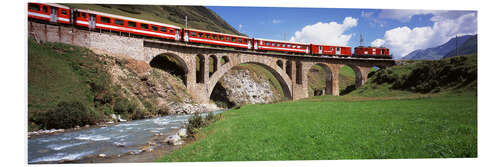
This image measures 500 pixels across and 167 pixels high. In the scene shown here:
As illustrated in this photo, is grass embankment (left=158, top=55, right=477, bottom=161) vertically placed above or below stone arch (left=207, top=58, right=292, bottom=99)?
below

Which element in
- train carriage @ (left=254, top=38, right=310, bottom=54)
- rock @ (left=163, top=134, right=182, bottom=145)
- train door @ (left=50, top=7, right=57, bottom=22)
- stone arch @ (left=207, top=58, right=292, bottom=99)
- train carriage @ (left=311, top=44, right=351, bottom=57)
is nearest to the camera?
rock @ (left=163, top=134, right=182, bottom=145)

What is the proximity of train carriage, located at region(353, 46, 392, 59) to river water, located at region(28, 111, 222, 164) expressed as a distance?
28.5 m

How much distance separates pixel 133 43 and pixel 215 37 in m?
7.90

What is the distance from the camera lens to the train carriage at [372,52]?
3203 centimetres

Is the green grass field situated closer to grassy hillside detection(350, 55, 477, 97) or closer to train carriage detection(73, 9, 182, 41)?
grassy hillside detection(350, 55, 477, 97)

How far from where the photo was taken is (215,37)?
24859mm

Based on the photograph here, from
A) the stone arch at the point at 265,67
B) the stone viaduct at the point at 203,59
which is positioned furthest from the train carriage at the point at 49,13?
the stone arch at the point at 265,67

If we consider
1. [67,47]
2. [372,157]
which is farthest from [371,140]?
[67,47]

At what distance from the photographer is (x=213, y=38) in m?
24.7

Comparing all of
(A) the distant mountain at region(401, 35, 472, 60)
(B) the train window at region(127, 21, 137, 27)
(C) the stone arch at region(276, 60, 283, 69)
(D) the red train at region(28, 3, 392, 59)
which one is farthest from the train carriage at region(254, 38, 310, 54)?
(A) the distant mountain at region(401, 35, 472, 60)

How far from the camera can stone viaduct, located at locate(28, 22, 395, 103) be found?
→ 17453 millimetres

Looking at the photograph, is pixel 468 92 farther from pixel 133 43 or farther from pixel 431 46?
pixel 133 43

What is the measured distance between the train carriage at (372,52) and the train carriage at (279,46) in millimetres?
7446

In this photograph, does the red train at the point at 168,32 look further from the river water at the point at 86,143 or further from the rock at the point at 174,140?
the rock at the point at 174,140
